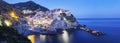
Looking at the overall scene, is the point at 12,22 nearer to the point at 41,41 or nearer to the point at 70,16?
the point at 41,41

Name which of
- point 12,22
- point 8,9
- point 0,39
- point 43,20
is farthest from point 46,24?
point 0,39

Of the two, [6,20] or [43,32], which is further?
[43,32]

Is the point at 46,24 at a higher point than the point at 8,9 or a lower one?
lower

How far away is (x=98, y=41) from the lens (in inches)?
3041

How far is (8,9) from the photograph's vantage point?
6638cm

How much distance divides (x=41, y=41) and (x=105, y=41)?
1984cm

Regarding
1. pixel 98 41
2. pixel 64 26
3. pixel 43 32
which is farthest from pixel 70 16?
pixel 98 41

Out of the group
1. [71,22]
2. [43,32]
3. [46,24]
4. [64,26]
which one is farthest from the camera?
[71,22]

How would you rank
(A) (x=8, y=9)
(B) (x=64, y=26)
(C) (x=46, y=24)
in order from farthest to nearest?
(B) (x=64, y=26) < (C) (x=46, y=24) < (A) (x=8, y=9)

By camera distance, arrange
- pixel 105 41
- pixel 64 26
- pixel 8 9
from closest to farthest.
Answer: pixel 8 9 < pixel 105 41 < pixel 64 26

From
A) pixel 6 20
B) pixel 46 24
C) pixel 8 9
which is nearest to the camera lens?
pixel 6 20

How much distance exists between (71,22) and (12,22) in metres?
77.2

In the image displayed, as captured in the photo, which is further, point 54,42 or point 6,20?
point 54,42

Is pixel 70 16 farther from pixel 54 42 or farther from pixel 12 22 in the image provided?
pixel 12 22
